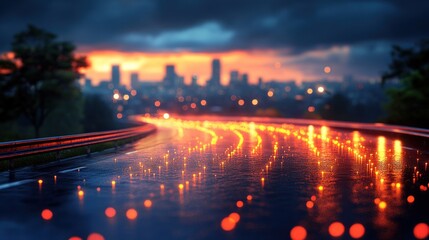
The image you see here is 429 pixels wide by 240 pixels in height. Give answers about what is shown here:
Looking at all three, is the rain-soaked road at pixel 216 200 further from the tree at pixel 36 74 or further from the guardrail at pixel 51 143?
the tree at pixel 36 74

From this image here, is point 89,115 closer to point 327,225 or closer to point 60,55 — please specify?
point 60,55

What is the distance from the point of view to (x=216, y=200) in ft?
33.6

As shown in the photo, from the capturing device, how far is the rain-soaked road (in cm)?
775

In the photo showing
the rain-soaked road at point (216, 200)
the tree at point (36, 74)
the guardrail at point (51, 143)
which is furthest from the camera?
the tree at point (36, 74)

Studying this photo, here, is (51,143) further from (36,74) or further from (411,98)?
(411,98)

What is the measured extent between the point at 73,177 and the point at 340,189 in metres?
6.80

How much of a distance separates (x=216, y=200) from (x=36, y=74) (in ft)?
134

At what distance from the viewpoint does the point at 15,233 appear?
25.0 feet

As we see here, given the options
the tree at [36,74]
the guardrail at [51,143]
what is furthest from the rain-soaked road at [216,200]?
the tree at [36,74]

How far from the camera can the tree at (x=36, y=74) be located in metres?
47.0

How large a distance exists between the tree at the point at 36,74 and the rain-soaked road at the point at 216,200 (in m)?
32.3

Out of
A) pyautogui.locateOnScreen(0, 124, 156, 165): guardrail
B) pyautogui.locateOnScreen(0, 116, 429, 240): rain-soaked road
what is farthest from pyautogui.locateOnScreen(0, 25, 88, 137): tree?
pyautogui.locateOnScreen(0, 116, 429, 240): rain-soaked road

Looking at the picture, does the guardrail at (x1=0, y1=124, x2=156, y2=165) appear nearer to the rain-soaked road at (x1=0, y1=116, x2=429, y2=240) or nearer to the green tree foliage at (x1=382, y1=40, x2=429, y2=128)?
the rain-soaked road at (x1=0, y1=116, x2=429, y2=240)

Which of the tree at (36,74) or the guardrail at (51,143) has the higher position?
the tree at (36,74)
